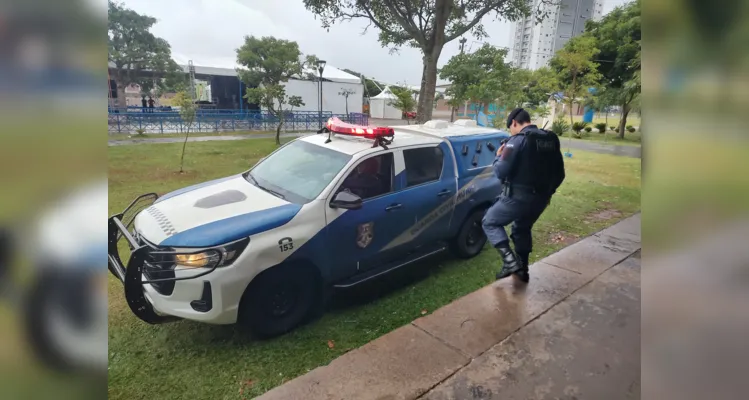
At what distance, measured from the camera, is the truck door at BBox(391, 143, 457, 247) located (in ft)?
11.5

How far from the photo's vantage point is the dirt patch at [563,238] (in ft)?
16.5

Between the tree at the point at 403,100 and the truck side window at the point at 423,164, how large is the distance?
0.37 meters

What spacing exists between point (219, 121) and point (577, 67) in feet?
14.0

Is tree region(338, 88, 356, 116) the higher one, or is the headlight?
tree region(338, 88, 356, 116)

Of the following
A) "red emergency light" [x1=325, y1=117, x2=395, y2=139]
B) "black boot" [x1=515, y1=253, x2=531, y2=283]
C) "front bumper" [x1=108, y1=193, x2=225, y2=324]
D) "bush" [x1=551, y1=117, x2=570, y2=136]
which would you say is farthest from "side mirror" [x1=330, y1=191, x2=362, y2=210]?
"bush" [x1=551, y1=117, x2=570, y2=136]

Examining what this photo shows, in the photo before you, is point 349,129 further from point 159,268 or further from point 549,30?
point 549,30

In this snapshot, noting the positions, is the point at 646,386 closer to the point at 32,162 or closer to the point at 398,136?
the point at 32,162

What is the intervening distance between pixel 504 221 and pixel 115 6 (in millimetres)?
3174

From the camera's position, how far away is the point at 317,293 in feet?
9.51

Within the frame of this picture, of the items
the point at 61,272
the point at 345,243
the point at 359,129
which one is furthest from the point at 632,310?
the point at 61,272

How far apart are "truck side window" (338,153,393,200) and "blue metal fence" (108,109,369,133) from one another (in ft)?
1.29

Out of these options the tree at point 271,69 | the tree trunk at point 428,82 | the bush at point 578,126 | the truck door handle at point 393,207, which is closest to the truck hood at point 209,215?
the tree at point 271,69

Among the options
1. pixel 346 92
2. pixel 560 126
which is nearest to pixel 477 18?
pixel 346 92

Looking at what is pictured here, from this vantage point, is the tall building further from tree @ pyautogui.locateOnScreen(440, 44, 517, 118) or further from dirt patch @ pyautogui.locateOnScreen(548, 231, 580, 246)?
dirt patch @ pyautogui.locateOnScreen(548, 231, 580, 246)
